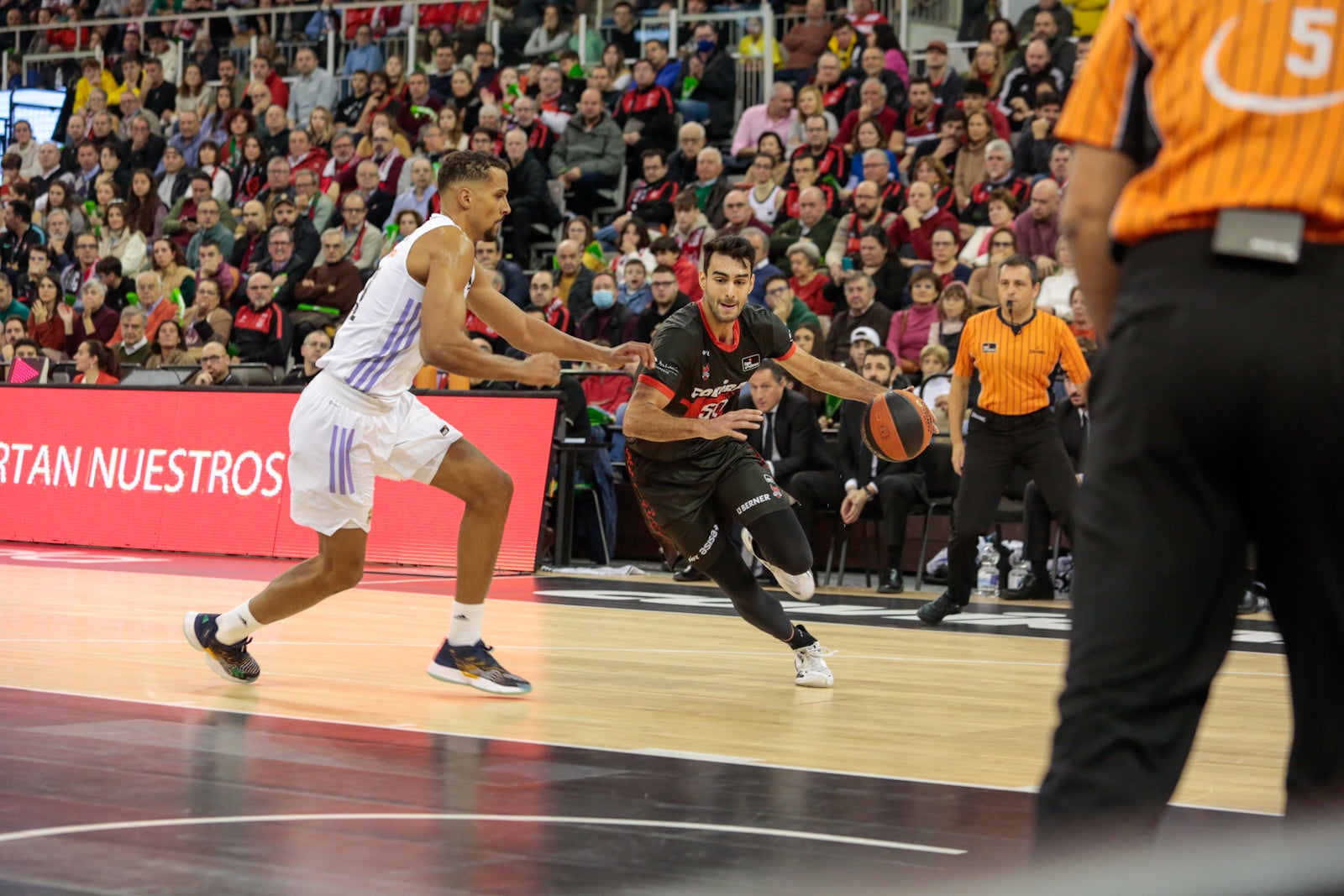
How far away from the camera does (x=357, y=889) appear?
335 centimetres

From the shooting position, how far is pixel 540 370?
19.6ft

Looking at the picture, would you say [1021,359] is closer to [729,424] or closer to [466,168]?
[729,424]

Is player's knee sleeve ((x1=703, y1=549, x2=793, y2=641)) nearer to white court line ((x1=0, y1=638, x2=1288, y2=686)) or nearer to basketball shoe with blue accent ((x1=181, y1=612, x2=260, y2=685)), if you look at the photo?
white court line ((x1=0, y1=638, x2=1288, y2=686))

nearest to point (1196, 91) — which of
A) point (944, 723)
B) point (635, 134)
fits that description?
point (944, 723)

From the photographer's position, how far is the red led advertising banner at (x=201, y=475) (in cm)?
1259

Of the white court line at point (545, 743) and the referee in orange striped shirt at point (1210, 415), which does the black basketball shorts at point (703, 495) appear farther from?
the referee in orange striped shirt at point (1210, 415)

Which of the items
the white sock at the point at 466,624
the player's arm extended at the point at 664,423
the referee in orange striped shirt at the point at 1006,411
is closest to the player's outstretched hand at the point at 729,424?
the player's arm extended at the point at 664,423

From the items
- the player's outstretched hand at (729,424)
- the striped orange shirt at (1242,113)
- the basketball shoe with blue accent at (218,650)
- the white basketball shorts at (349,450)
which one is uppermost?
the striped orange shirt at (1242,113)

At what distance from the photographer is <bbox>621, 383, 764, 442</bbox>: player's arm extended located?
6391 mm

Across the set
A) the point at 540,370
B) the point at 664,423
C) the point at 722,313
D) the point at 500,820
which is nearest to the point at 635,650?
the point at 664,423

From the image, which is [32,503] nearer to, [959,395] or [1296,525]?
[959,395]

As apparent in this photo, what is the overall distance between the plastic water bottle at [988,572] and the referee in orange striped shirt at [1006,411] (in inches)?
95.6

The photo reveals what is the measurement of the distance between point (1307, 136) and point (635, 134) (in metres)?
15.9

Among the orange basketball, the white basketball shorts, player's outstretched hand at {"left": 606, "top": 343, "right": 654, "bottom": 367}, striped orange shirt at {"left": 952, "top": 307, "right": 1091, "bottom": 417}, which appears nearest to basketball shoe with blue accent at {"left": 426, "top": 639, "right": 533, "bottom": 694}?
the white basketball shorts
